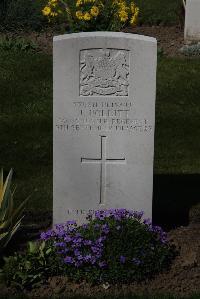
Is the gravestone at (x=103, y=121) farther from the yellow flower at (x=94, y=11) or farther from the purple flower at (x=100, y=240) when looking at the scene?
the yellow flower at (x=94, y=11)

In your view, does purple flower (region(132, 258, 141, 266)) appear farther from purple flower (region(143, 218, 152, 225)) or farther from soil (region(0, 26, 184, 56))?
soil (region(0, 26, 184, 56))

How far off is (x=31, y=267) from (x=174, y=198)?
2.89 metres

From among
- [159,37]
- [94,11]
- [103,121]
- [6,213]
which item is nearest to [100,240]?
[6,213]

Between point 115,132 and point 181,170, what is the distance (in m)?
2.97

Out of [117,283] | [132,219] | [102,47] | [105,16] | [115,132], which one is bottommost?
[117,283]

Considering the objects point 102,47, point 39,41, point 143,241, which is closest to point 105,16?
point 39,41

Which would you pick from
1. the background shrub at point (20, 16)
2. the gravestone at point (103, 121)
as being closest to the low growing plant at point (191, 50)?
the background shrub at point (20, 16)

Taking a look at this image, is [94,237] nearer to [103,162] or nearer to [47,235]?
[47,235]

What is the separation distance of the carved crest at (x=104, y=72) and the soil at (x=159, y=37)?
297 inches

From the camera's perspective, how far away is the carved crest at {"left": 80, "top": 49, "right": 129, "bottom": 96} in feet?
22.7

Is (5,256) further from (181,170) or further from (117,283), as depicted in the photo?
(181,170)

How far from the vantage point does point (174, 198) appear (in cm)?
883

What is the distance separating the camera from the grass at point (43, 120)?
9797 millimetres

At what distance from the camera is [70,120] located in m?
6.98
